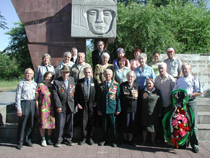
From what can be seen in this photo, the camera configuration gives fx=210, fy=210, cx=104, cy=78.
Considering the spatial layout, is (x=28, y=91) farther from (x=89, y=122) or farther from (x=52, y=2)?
(x=52, y=2)

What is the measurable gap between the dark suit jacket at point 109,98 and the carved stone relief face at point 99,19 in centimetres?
289

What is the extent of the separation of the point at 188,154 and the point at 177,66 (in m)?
2.14

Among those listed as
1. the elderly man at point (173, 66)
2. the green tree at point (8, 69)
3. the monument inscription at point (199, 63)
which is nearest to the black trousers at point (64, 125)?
the elderly man at point (173, 66)

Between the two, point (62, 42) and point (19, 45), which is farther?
point (19, 45)

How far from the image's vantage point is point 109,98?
13.9 feet

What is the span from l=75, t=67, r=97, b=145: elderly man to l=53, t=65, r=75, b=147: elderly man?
15 cm

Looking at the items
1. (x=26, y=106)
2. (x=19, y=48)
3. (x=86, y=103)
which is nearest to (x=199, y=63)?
(x=86, y=103)

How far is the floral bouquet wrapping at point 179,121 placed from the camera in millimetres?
3971

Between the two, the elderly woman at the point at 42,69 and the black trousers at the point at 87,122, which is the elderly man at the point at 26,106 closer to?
the elderly woman at the point at 42,69

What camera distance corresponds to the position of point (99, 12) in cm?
661

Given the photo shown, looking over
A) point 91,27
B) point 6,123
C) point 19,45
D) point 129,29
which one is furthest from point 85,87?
point 19,45

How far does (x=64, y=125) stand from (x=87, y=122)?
0.49m

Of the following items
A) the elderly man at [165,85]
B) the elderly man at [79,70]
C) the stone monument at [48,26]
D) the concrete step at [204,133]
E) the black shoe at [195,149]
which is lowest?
the black shoe at [195,149]

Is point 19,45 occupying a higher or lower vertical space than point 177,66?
higher
